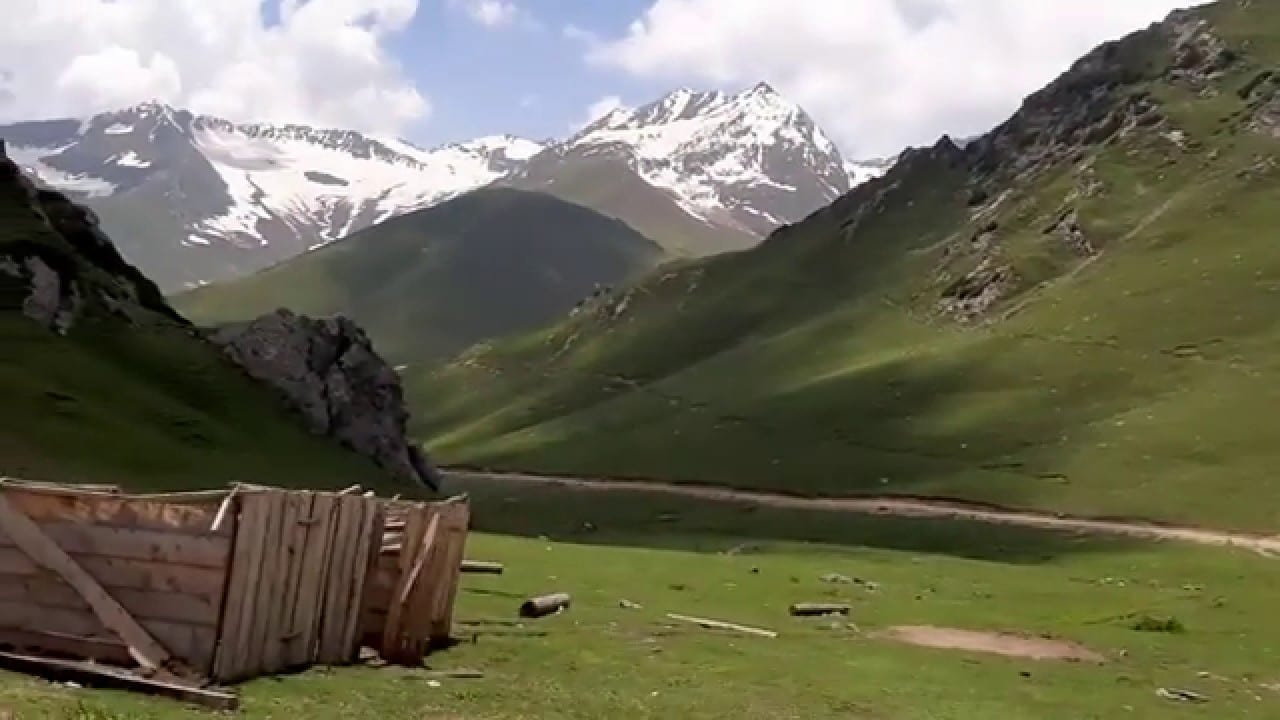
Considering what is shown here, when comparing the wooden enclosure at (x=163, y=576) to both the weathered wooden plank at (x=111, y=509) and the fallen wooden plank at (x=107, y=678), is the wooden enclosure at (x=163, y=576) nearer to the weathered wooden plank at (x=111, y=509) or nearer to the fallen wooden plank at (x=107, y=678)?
the weathered wooden plank at (x=111, y=509)

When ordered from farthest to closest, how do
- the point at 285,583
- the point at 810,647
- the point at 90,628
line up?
1. the point at 810,647
2. the point at 285,583
3. the point at 90,628

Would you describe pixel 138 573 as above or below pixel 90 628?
above

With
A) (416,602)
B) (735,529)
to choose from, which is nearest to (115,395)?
(735,529)

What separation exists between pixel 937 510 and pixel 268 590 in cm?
8166

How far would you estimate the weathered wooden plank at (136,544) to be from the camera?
83.9 ft

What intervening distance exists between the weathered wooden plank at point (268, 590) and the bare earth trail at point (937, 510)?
2645 inches

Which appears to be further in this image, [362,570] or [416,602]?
[416,602]

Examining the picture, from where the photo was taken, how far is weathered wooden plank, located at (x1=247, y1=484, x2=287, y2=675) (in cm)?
2616

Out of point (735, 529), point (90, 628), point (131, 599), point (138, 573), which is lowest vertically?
point (90, 628)

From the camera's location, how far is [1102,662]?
131 ft

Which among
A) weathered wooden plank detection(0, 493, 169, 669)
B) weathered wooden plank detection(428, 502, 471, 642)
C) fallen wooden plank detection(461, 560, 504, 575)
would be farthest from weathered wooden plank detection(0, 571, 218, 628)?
fallen wooden plank detection(461, 560, 504, 575)

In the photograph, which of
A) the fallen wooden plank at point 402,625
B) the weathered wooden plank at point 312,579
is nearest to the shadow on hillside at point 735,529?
the fallen wooden plank at point 402,625

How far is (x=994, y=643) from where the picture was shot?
4316cm

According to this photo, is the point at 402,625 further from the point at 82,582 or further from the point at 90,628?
the point at 82,582
